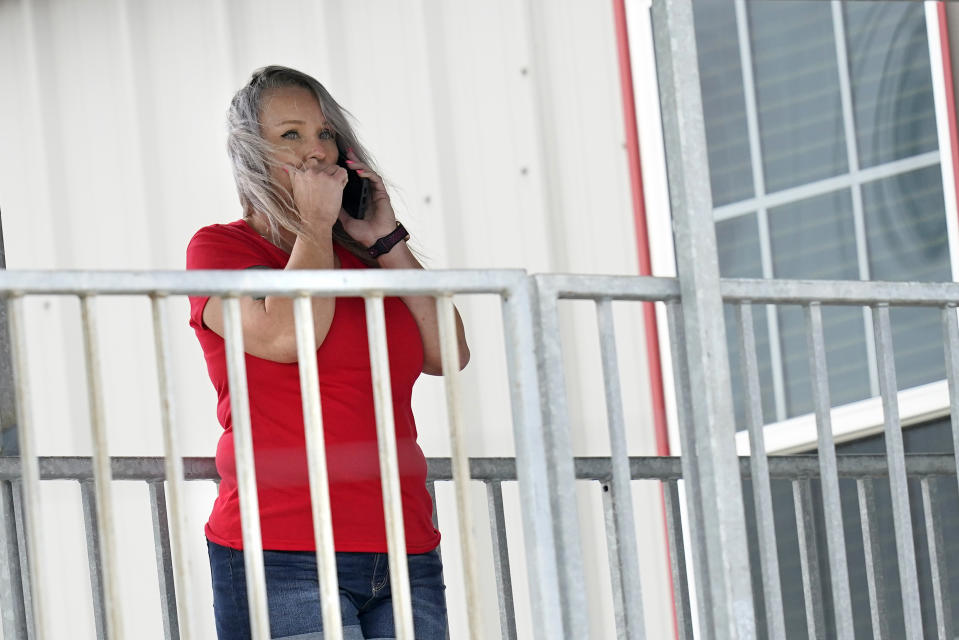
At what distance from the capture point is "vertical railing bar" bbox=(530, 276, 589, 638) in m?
2.15

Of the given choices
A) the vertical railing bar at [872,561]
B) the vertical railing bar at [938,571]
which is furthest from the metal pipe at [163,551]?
the vertical railing bar at [938,571]

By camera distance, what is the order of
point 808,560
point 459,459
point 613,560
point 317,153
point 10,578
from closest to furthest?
point 459,459 < point 10,578 < point 317,153 < point 613,560 < point 808,560

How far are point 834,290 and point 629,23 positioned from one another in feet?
9.64

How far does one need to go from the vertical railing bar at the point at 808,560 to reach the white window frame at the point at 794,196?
1185mm

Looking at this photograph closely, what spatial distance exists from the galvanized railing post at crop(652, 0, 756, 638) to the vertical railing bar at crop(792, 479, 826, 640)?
4.35 ft

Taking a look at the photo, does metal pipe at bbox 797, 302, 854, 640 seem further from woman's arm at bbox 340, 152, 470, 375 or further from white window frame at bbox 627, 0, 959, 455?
white window frame at bbox 627, 0, 959, 455

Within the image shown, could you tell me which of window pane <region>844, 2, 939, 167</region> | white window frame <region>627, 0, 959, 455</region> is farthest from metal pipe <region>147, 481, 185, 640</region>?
window pane <region>844, 2, 939, 167</region>

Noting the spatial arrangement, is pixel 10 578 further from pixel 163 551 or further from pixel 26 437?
pixel 26 437

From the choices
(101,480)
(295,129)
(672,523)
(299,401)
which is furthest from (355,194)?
(672,523)

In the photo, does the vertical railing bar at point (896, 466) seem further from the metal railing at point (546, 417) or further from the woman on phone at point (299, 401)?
the woman on phone at point (299, 401)

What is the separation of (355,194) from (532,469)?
0.94m

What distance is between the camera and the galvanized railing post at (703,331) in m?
2.23

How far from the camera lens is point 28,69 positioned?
238 inches

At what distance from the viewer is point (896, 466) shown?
8.09ft
